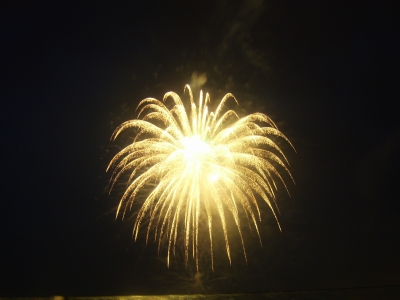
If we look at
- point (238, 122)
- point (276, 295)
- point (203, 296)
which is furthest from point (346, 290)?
point (238, 122)

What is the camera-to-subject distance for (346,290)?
833cm

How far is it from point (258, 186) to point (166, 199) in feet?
12.2

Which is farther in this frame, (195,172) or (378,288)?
(195,172)

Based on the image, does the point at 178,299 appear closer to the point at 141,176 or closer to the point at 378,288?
the point at 378,288

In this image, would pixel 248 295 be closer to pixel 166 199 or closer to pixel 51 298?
pixel 51 298

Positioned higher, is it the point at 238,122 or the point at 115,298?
the point at 238,122

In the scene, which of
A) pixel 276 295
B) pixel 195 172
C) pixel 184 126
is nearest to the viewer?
pixel 276 295

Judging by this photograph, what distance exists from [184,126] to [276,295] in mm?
11349

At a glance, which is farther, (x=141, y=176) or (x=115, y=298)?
(x=141, y=176)

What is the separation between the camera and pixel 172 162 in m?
19.4

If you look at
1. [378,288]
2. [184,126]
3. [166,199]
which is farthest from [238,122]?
[378,288]

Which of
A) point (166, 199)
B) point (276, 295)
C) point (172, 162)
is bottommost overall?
point (276, 295)

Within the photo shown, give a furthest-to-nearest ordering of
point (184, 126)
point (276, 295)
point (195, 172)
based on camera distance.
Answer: point (195, 172) < point (184, 126) < point (276, 295)

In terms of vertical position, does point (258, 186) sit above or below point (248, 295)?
above
